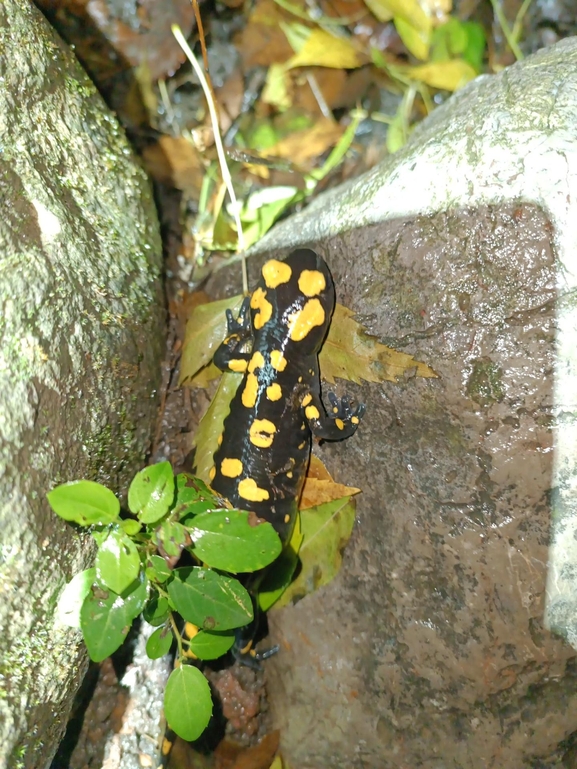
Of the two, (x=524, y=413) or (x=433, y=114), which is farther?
(x=433, y=114)

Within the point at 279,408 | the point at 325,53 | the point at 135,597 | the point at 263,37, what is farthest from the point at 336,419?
the point at 263,37

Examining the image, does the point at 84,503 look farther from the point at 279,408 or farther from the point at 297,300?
the point at 297,300

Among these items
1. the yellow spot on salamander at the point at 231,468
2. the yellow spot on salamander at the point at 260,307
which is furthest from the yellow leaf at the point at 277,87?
the yellow spot on salamander at the point at 231,468

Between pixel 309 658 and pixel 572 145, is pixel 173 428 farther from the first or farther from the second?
pixel 572 145

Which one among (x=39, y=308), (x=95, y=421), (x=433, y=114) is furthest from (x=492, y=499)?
(x=433, y=114)

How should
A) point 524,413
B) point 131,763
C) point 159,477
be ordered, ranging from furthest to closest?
point 131,763 → point 524,413 → point 159,477

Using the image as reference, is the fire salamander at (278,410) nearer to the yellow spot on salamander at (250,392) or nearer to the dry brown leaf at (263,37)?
the yellow spot on salamander at (250,392)

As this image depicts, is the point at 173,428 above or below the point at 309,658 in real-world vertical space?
above

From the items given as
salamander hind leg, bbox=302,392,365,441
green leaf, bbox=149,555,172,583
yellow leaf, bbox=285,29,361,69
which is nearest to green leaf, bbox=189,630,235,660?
green leaf, bbox=149,555,172,583
